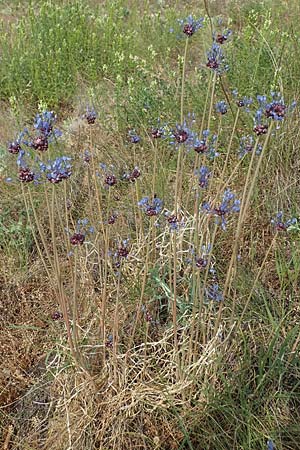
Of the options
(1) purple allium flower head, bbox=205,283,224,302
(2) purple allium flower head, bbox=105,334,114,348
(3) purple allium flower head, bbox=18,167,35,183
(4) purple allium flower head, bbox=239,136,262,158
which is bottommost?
(2) purple allium flower head, bbox=105,334,114,348

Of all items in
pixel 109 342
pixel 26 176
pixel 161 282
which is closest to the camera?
pixel 26 176

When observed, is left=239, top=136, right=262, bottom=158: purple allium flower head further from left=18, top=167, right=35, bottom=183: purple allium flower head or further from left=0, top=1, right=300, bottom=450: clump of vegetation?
left=18, top=167, right=35, bottom=183: purple allium flower head

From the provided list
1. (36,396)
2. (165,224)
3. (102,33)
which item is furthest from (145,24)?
(36,396)

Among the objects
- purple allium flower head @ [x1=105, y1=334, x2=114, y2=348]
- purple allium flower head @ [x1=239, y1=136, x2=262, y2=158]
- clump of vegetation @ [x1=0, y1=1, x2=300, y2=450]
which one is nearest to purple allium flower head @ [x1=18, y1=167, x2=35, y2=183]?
clump of vegetation @ [x1=0, y1=1, x2=300, y2=450]

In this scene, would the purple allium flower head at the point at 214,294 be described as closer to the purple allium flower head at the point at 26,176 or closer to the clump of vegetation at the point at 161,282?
the clump of vegetation at the point at 161,282

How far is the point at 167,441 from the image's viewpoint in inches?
73.2

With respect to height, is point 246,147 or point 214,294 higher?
point 246,147

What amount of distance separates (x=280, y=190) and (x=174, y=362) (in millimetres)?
1242

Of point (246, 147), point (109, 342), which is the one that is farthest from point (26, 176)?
point (246, 147)

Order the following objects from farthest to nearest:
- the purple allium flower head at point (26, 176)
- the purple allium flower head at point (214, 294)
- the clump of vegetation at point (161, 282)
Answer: the purple allium flower head at point (214, 294)
the clump of vegetation at point (161, 282)
the purple allium flower head at point (26, 176)

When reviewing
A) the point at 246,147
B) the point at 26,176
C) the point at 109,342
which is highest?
the point at 246,147

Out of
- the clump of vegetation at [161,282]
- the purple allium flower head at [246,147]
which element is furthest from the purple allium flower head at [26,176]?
the purple allium flower head at [246,147]

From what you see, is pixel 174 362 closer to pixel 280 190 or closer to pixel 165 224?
pixel 165 224

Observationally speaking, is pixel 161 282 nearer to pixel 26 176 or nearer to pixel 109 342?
pixel 109 342
